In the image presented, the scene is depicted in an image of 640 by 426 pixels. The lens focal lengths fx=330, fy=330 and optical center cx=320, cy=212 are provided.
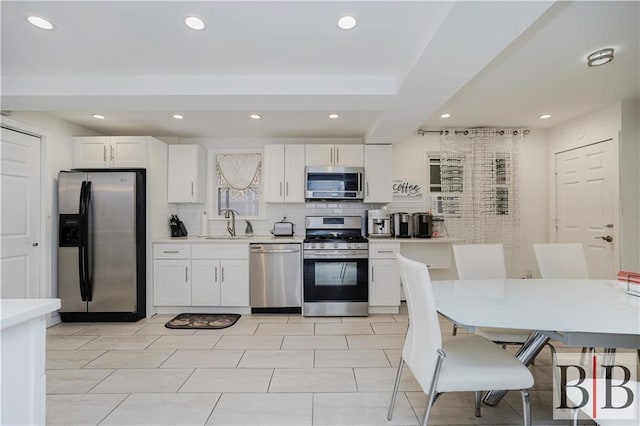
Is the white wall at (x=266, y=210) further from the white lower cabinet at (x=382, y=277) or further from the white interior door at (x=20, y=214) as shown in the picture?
the white interior door at (x=20, y=214)

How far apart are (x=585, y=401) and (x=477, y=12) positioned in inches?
69.5

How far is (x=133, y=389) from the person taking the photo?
7.55ft

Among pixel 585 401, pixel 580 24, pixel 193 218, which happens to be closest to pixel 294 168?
pixel 193 218

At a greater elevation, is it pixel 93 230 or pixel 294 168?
pixel 294 168

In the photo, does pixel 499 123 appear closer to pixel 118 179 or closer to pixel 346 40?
pixel 346 40

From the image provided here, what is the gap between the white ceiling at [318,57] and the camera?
72.0 inches

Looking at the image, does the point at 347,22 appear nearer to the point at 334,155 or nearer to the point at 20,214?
the point at 334,155

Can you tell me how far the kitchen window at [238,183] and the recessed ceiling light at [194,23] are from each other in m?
2.67

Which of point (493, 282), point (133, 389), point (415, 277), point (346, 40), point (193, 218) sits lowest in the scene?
point (133, 389)

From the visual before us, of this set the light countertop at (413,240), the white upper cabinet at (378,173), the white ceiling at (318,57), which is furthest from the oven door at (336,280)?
the white ceiling at (318,57)

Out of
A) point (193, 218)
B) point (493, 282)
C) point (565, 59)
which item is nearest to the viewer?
point (493, 282)

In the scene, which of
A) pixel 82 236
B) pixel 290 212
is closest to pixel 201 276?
pixel 82 236

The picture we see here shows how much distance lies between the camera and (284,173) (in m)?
4.34

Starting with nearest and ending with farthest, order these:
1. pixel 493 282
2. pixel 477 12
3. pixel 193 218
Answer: pixel 477 12 → pixel 493 282 → pixel 193 218
